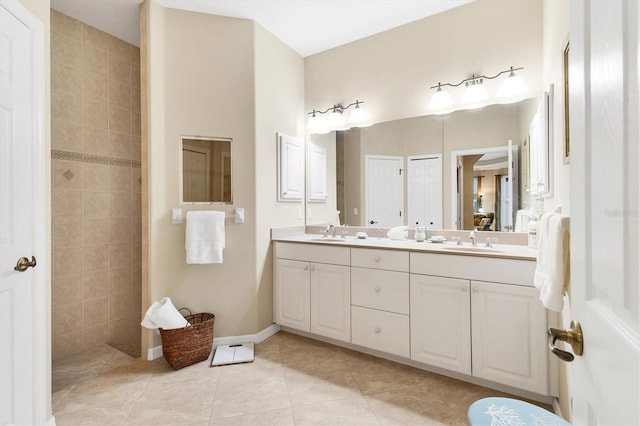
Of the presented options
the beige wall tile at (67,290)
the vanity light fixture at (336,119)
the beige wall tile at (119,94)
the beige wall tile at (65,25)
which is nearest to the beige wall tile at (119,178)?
the beige wall tile at (119,94)

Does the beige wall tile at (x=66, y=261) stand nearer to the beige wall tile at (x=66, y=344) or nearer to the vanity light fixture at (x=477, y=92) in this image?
the beige wall tile at (x=66, y=344)

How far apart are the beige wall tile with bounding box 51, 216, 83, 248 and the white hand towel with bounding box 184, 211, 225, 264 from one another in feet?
3.00

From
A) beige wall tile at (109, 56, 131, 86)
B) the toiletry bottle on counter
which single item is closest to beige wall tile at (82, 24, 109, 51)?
beige wall tile at (109, 56, 131, 86)

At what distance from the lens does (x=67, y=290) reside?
8.11ft

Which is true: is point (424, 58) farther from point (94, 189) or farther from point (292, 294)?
point (94, 189)

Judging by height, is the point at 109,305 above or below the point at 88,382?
above

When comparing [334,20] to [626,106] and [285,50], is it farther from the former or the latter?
[626,106]

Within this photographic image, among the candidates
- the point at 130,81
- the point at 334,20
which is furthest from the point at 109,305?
the point at 334,20

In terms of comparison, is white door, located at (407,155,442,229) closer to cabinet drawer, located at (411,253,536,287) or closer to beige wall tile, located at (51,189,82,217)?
cabinet drawer, located at (411,253,536,287)

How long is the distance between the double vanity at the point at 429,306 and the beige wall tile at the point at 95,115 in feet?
6.17

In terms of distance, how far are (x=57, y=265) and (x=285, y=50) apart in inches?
108
